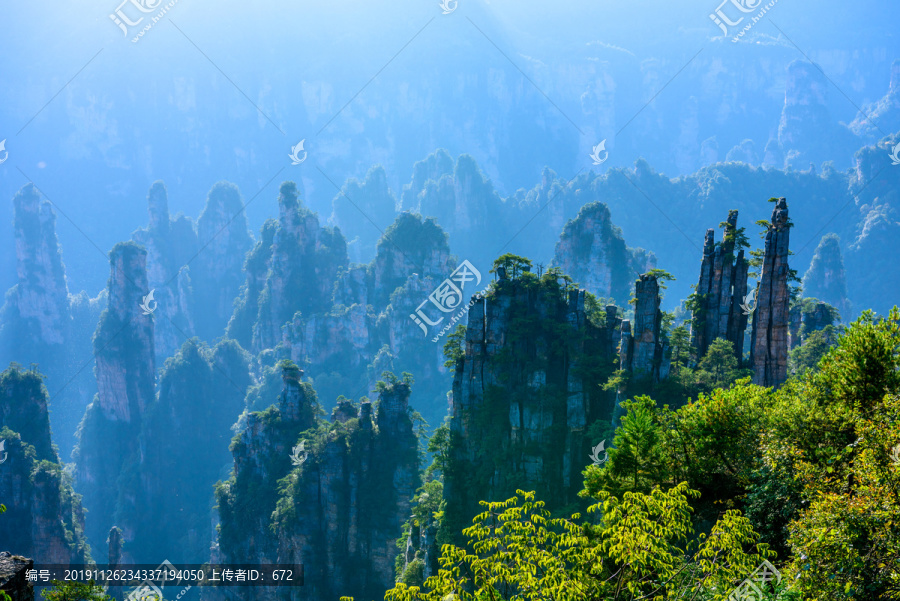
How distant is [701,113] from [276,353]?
143 meters

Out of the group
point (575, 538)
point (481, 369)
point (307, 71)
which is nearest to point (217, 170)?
point (307, 71)

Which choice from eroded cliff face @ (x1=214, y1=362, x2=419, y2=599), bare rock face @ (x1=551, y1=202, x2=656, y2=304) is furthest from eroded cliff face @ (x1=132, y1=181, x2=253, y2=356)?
eroded cliff face @ (x1=214, y1=362, x2=419, y2=599)

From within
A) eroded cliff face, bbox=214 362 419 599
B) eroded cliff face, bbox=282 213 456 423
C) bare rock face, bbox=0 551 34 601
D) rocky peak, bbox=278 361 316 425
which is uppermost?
eroded cliff face, bbox=282 213 456 423

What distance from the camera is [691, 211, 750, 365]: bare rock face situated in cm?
3272

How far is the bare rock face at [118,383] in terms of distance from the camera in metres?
85.5

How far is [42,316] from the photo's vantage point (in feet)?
363

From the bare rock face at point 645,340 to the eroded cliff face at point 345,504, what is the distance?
1975cm

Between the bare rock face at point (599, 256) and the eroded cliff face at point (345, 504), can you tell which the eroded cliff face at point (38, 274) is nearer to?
the eroded cliff face at point (345, 504)

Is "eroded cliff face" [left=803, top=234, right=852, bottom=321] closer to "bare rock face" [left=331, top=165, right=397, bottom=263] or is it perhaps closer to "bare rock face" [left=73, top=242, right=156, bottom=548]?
"bare rock face" [left=331, top=165, right=397, bottom=263]

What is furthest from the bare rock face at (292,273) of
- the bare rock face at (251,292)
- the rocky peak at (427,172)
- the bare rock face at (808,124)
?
the bare rock face at (808,124)

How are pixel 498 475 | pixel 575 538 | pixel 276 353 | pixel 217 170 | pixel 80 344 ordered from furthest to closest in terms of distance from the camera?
pixel 217 170 → pixel 80 344 → pixel 276 353 → pixel 498 475 → pixel 575 538

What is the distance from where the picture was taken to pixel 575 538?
1181 cm

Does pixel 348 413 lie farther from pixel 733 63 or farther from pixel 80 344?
pixel 733 63

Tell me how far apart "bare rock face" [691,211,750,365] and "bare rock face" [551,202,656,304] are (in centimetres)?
4556
